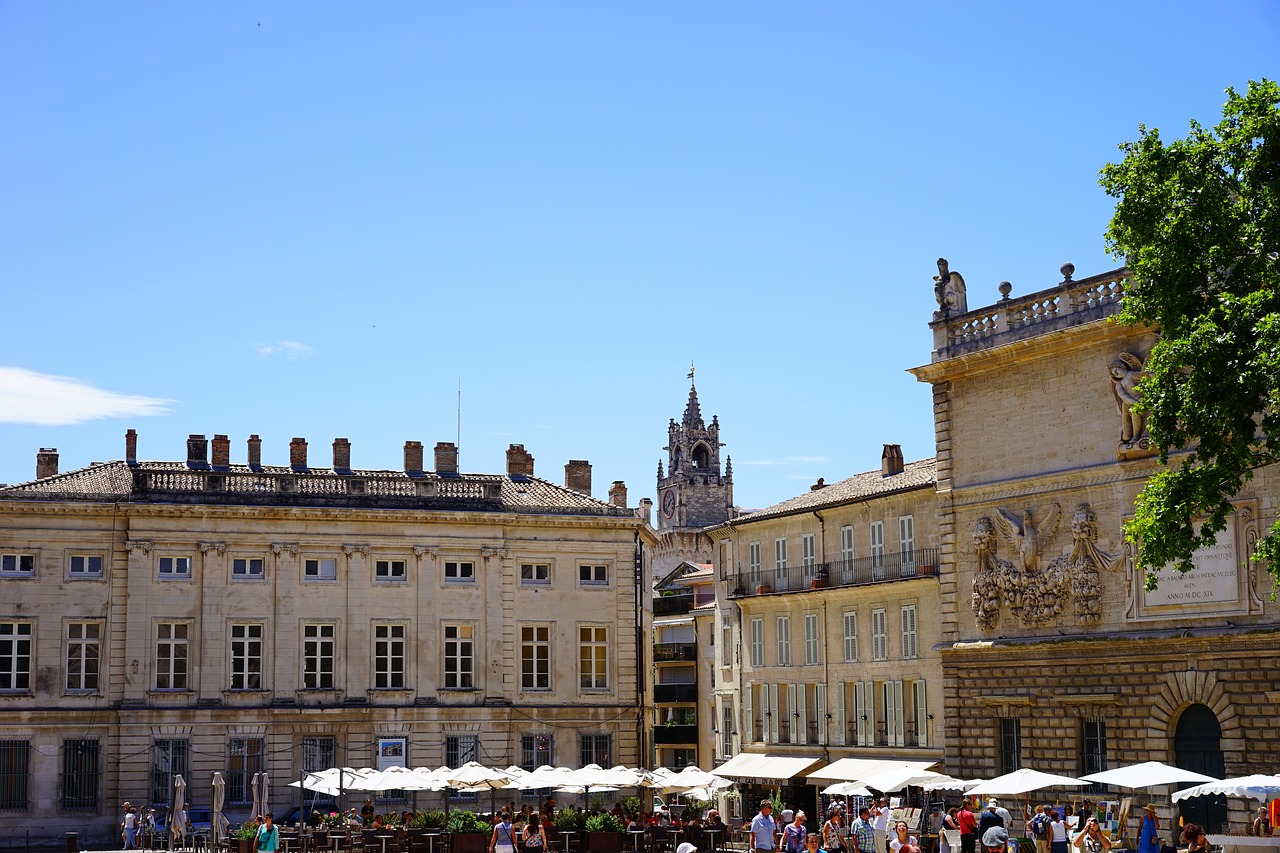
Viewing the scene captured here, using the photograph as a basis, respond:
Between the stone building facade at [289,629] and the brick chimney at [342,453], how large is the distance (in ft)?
0.24

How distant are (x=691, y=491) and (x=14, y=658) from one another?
296ft

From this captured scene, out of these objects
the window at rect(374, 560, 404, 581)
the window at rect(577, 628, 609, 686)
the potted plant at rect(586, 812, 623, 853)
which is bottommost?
the potted plant at rect(586, 812, 623, 853)

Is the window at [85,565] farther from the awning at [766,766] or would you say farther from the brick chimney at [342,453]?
the awning at [766,766]

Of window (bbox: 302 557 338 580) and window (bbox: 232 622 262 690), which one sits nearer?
window (bbox: 232 622 262 690)

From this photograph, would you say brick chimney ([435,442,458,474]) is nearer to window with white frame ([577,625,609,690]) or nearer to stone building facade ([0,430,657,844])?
stone building facade ([0,430,657,844])

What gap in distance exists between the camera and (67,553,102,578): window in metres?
51.1

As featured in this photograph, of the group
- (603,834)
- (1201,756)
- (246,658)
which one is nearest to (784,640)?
(603,834)

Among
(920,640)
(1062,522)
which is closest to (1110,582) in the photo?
(1062,522)

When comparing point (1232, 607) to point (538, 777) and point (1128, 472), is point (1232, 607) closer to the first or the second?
point (1128, 472)

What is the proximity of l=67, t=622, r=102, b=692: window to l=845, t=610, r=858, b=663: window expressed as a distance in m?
21.9

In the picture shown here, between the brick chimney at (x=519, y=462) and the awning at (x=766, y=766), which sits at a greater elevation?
the brick chimney at (x=519, y=462)

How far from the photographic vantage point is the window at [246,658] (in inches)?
2040

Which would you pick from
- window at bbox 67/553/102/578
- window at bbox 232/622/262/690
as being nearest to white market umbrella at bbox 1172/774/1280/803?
window at bbox 232/622/262/690

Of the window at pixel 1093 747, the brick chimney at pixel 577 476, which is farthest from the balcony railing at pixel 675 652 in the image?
the window at pixel 1093 747
